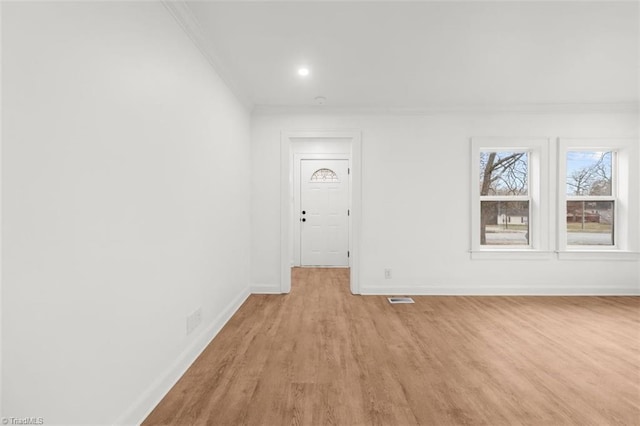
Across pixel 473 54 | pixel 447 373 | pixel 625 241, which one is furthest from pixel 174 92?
pixel 625 241

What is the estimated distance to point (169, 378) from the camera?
5.96 ft

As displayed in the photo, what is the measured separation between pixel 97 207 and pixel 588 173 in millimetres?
5370

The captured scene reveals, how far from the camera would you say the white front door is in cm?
570

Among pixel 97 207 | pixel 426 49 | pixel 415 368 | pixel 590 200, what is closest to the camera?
pixel 97 207

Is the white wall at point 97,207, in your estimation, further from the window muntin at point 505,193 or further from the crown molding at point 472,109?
the window muntin at point 505,193

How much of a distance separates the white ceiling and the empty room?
0.02 meters

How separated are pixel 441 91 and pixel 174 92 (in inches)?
110

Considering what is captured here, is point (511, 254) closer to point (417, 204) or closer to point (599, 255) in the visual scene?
point (599, 255)

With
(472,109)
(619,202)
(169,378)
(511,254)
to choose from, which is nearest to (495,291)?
(511,254)

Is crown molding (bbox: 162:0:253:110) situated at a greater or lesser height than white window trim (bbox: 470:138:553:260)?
greater

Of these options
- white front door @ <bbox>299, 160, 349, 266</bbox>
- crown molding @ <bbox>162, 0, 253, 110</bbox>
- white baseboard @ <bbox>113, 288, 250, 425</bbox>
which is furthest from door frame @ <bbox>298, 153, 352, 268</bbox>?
white baseboard @ <bbox>113, 288, 250, 425</bbox>

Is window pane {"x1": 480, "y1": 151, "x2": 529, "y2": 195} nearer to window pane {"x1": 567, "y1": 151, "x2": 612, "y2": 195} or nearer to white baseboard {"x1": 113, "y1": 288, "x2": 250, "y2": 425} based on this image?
window pane {"x1": 567, "y1": 151, "x2": 612, "y2": 195}

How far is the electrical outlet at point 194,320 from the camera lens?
2.11 metres

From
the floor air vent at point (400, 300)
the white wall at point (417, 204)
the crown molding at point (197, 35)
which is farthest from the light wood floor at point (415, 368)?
the crown molding at point (197, 35)
